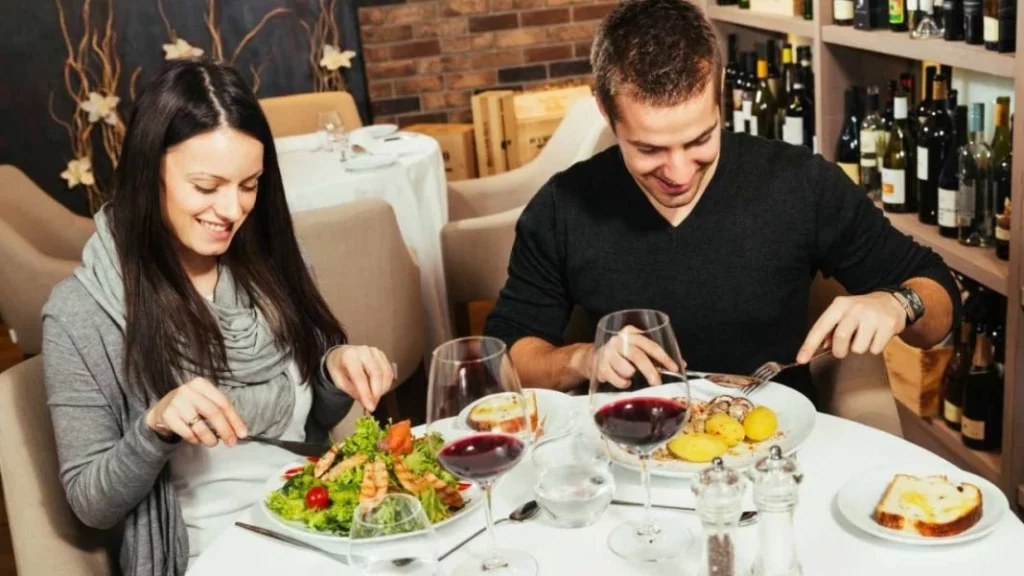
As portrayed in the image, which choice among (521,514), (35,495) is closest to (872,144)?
(521,514)

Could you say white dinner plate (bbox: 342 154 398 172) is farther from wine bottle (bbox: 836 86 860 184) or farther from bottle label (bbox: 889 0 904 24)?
bottle label (bbox: 889 0 904 24)

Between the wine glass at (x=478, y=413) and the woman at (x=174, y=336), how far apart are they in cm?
45

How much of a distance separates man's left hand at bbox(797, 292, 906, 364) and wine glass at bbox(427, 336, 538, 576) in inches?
18.0

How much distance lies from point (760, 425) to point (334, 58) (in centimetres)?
447

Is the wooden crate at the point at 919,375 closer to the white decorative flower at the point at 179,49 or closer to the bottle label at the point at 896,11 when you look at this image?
the bottle label at the point at 896,11

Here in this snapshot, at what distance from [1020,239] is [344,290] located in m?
1.53

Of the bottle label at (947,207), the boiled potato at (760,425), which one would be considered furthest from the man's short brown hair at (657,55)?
the bottle label at (947,207)

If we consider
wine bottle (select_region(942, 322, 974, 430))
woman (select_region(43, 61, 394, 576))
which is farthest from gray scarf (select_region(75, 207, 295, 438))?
wine bottle (select_region(942, 322, 974, 430))

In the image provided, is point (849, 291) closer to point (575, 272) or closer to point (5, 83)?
point (575, 272)

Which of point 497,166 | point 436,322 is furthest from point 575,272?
point 497,166

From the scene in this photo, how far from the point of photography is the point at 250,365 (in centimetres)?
176

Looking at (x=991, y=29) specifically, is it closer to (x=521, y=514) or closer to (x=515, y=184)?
(x=521, y=514)

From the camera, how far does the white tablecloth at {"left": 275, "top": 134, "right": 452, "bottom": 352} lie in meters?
3.71

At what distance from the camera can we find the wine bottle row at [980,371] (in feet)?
8.47
